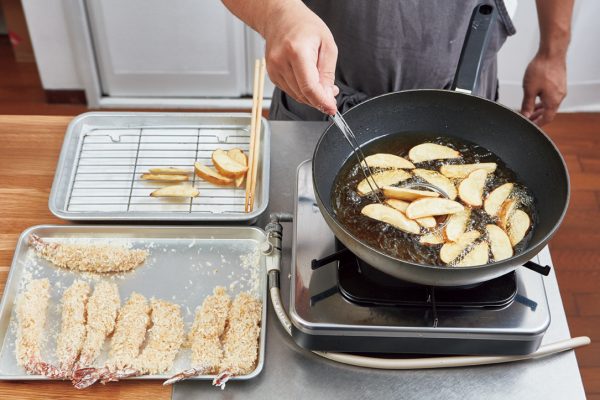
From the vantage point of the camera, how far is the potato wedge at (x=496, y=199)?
116cm

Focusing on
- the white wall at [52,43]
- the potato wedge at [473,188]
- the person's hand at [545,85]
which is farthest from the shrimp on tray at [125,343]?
the white wall at [52,43]

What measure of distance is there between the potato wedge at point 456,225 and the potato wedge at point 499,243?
41mm

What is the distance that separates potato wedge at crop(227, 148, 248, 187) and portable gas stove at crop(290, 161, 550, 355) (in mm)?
410

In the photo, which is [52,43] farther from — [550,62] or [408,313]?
[408,313]

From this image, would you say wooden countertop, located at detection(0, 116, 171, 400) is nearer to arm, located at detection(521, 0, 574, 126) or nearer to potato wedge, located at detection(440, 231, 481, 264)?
potato wedge, located at detection(440, 231, 481, 264)

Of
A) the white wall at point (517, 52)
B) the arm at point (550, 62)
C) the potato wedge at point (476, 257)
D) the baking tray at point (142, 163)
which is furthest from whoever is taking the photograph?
the white wall at point (517, 52)

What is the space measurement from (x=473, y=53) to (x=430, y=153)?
234 millimetres

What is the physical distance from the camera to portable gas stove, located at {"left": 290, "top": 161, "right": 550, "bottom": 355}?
3.54ft

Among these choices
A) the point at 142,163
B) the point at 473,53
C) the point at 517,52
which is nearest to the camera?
the point at 473,53

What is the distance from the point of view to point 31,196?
148 cm

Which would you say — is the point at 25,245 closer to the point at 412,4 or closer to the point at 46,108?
the point at 412,4

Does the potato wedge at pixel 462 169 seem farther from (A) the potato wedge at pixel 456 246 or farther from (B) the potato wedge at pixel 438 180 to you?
(A) the potato wedge at pixel 456 246

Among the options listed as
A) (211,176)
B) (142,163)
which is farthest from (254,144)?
(142,163)

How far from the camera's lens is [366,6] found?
1.50m
